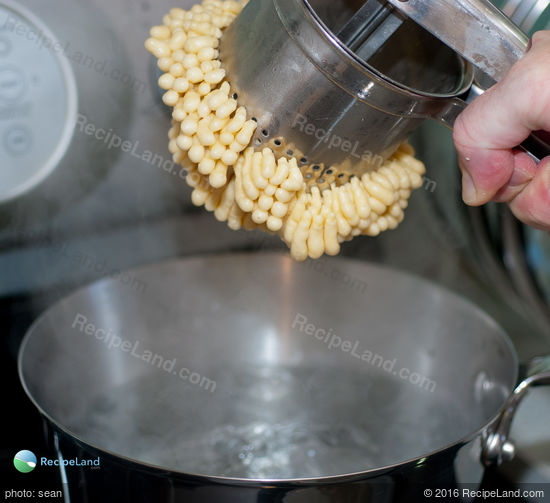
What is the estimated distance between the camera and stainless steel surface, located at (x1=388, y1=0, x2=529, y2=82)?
13.6 inches

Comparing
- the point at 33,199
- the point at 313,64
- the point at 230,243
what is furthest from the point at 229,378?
the point at 313,64

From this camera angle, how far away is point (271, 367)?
2.33 feet

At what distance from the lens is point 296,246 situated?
1.35 feet

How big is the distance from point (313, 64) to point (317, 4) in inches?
3.3

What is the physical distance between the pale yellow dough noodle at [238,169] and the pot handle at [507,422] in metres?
0.15

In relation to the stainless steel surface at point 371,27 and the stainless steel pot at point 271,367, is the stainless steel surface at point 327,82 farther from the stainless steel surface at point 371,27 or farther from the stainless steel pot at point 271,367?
the stainless steel pot at point 271,367

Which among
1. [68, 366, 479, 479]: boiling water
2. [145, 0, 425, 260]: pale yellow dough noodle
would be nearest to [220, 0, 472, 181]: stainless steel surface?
[145, 0, 425, 260]: pale yellow dough noodle

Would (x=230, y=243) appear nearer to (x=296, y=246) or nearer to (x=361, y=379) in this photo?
(x=361, y=379)

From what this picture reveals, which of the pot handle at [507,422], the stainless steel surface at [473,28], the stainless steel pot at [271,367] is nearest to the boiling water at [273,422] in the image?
the stainless steel pot at [271,367]

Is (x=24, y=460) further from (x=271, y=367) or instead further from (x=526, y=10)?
(x=526, y=10)

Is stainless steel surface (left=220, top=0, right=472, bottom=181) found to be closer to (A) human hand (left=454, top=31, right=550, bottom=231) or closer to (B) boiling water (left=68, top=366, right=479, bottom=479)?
(A) human hand (left=454, top=31, right=550, bottom=231)

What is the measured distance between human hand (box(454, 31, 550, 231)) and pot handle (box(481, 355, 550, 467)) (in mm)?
112

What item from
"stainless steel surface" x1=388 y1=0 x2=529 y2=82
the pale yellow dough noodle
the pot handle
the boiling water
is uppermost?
"stainless steel surface" x1=388 y1=0 x2=529 y2=82

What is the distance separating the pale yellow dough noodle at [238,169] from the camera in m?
0.39
